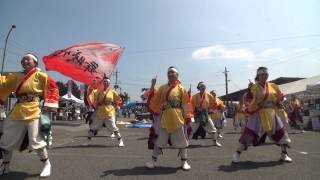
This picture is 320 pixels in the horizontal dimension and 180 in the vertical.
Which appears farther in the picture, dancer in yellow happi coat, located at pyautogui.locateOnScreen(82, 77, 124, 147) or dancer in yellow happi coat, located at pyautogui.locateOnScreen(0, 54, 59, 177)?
dancer in yellow happi coat, located at pyautogui.locateOnScreen(82, 77, 124, 147)

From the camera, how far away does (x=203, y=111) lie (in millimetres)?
10945

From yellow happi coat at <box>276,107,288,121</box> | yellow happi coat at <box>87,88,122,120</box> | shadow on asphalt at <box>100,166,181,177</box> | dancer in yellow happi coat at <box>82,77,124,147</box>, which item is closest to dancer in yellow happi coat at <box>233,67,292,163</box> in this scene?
yellow happi coat at <box>276,107,288,121</box>

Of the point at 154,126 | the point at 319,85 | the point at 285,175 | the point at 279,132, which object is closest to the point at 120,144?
the point at 154,126

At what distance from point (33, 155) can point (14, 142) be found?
270 cm

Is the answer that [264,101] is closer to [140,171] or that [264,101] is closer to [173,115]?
[173,115]

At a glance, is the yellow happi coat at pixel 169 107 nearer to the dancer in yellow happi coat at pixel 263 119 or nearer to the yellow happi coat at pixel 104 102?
the dancer in yellow happi coat at pixel 263 119

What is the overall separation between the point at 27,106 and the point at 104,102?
4873mm

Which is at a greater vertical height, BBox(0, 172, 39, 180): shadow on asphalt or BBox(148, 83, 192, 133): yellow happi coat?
BBox(148, 83, 192, 133): yellow happi coat

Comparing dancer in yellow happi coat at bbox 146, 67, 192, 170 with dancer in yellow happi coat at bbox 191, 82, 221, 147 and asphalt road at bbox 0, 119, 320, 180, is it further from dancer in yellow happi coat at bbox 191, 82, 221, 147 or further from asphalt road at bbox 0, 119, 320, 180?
dancer in yellow happi coat at bbox 191, 82, 221, 147

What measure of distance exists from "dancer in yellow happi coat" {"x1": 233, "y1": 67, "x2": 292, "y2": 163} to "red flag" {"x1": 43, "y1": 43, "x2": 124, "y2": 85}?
6842 mm

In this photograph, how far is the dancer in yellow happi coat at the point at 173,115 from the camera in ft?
21.9

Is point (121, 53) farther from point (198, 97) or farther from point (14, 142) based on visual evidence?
point (14, 142)

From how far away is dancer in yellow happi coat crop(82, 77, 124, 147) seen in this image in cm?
1073

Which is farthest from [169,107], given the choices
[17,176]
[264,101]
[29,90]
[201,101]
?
[201,101]
